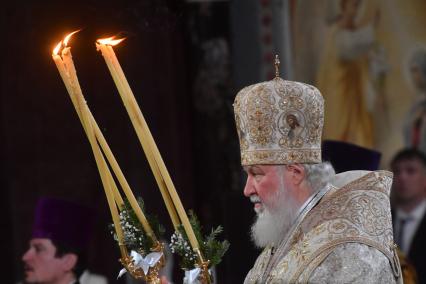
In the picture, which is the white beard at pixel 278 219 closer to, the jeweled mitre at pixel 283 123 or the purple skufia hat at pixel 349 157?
the jeweled mitre at pixel 283 123

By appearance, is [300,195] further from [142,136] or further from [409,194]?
[409,194]

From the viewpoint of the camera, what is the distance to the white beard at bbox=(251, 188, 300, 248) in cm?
629

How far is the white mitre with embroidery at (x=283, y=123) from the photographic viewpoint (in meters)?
6.34

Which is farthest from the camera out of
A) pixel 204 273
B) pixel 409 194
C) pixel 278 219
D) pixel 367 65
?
pixel 367 65

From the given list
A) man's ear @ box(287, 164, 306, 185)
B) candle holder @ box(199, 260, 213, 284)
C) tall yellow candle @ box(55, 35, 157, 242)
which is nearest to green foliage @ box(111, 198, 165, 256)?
tall yellow candle @ box(55, 35, 157, 242)

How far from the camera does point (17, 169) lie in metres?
10.1

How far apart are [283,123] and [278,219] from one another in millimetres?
383

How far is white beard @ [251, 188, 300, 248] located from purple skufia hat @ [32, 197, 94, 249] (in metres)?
2.19

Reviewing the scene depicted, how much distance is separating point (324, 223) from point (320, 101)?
535mm

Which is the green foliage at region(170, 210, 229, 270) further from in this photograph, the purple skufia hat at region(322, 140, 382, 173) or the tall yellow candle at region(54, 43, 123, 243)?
the purple skufia hat at region(322, 140, 382, 173)

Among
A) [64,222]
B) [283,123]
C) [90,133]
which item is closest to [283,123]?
[283,123]

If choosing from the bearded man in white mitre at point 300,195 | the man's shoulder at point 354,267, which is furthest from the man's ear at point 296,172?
the man's shoulder at point 354,267

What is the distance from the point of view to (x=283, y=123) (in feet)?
20.9

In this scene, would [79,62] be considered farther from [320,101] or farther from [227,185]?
[320,101]
